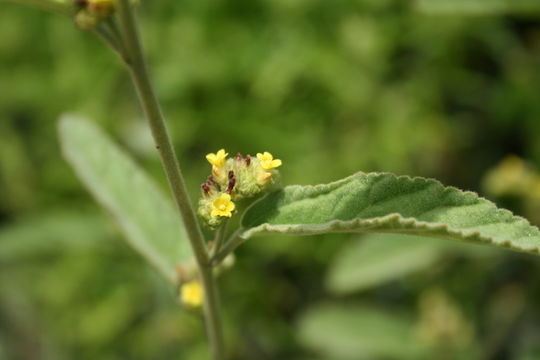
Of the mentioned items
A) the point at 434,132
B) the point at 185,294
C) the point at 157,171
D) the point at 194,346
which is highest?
the point at 157,171

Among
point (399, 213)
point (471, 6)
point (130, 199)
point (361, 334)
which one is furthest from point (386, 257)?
point (399, 213)

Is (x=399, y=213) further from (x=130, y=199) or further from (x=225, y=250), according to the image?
(x=130, y=199)

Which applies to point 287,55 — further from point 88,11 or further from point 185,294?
point 88,11

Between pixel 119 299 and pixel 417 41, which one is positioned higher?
pixel 417 41

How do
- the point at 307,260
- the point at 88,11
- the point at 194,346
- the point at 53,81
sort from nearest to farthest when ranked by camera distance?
the point at 88,11, the point at 194,346, the point at 307,260, the point at 53,81

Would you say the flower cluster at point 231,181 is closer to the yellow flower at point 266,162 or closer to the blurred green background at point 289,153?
the yellow flower at point 266,162

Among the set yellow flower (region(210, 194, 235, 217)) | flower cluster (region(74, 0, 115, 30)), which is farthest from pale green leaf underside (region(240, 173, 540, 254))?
flower cluster (region(74, 0, 115, 30))

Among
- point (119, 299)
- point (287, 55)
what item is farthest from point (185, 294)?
point (287, 55)
